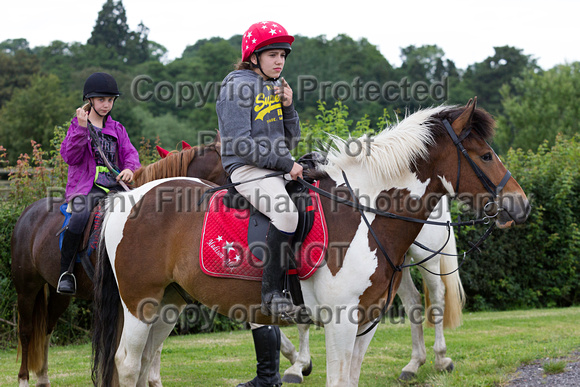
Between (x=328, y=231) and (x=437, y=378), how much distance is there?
2.89 m

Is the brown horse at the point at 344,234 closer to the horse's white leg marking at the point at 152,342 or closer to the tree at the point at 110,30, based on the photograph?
the horse's white leg marking at the point at 152,342

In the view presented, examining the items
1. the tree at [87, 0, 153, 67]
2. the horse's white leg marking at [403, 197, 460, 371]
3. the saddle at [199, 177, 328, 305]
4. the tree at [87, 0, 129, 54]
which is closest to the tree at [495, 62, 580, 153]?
the horse's white leg marking at [403, 197, 460, 371]

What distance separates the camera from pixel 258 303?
4031mm

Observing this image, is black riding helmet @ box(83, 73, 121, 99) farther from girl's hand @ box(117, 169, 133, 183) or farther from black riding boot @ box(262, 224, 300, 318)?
black riding boot @ box(262, 224, 300, 318)

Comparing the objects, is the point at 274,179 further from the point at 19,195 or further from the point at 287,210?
the point at 19,195

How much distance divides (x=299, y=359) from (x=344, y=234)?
297cm

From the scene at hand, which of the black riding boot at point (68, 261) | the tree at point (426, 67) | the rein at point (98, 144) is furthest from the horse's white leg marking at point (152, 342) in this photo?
the tree at point (426, 67)

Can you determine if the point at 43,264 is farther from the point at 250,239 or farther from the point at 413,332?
the point at 413,332

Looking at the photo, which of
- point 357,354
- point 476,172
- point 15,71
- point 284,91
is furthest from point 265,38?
point 15,71

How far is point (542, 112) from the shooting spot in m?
38.2

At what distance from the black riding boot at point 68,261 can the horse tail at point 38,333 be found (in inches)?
36.1

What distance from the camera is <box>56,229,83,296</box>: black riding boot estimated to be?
5.18m

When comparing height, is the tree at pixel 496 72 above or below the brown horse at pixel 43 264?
above

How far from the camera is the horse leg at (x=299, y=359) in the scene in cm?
621
